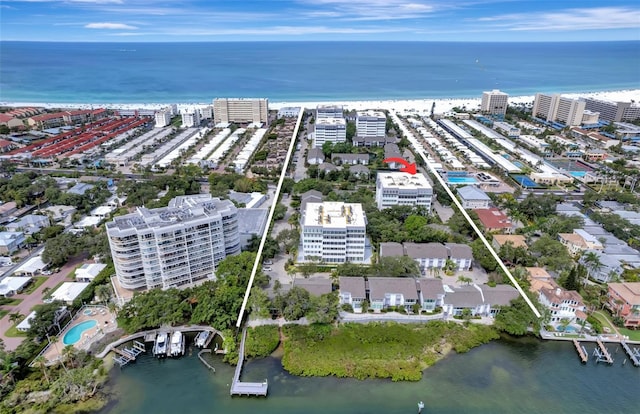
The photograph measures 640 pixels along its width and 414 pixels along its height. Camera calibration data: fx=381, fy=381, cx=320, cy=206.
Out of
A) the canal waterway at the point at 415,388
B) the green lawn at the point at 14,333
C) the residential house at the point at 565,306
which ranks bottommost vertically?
the canal waterway at the point at 415,388

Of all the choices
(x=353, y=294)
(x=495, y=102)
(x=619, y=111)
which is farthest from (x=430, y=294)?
(x=619, y=111)

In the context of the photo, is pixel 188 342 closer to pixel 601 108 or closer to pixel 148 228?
pixel 148 228

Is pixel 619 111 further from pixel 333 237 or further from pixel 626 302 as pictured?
pixel 333 237

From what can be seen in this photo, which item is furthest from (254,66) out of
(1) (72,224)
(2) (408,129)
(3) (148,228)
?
(3) (148,228)

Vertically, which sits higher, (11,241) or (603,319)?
Answer: (11,241)

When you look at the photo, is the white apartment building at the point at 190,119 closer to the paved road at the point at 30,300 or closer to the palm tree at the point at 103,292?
the paved road at the point at 30,300

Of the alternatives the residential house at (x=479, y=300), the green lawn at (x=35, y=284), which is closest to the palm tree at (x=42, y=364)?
the green lawn at (x=35, y=284)

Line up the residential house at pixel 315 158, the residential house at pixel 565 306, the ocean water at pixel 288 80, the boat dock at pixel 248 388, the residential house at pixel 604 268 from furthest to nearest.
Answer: the ocean water at pixel 288 80, the residential house at pixel 315 158, the residential house at pixel 604 268, the residential house at pixel 565 306, the boat dock at pixel 248 388
